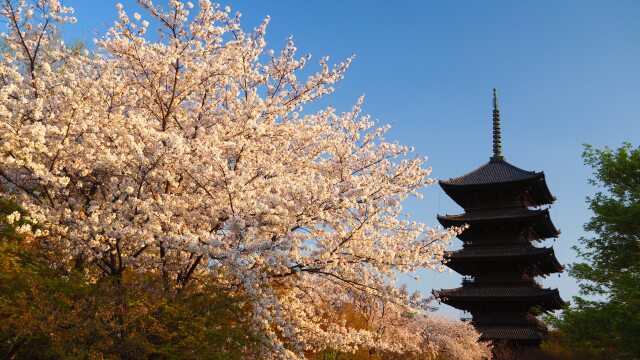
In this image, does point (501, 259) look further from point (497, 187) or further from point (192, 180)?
point (192, 180)

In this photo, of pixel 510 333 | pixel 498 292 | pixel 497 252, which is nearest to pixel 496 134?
pixel 497 252

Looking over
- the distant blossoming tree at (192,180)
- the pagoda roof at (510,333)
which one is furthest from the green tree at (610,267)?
the distant blossoming tree at (192,180)

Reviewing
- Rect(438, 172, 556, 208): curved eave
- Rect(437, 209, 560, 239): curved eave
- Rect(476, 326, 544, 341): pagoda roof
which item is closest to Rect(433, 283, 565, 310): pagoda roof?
Rect(476, 326, 544, 341): pagoda roof

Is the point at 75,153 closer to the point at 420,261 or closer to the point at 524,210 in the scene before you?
the point at 420,261

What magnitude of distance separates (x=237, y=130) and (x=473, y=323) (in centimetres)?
2506

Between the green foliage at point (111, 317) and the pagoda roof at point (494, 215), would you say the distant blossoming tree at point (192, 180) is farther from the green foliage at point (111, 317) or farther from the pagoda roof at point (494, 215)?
the pagoda roof at point (494, 215)

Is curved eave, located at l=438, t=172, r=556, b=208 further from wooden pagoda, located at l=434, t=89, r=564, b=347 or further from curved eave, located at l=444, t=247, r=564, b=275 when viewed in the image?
curved eave, located at l=444, t=247, r=564, b=275

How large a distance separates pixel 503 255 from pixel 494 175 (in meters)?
5.62

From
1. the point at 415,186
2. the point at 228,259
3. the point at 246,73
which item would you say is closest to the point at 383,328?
the point at 415,186

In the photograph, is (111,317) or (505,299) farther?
(505,299)

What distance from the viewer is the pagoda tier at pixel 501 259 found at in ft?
105

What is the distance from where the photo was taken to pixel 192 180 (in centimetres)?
1051

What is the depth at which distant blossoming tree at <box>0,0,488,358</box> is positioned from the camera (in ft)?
30.5

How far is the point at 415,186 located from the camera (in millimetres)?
12719
